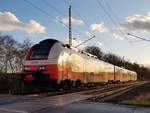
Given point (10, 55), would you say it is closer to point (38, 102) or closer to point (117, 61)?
point (38, 102)

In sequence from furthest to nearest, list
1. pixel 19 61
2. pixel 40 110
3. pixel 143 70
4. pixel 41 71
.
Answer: pixel 143 70 → pixel 19 61 → pixel 41 71 → pixel 40 110

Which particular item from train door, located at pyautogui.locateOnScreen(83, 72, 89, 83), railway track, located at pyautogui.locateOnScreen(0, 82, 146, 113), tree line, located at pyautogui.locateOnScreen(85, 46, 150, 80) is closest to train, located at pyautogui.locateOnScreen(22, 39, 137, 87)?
train door, located at pyautogui.locateOnScreen(83, 72, 89, 83)

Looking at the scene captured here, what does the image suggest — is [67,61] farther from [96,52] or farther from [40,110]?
[96,52]

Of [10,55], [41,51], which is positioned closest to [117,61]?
[10,55]

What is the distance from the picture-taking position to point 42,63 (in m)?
27.5

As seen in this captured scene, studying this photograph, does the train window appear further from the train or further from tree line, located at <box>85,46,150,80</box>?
tree line, located at <box>85,46,150,80</box>

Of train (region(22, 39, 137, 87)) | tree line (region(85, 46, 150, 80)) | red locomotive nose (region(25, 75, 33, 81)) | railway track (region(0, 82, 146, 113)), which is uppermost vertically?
tree line (region(85, 46, 150, 80))

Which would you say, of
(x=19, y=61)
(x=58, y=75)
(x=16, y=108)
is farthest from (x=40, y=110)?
(x=19, y=61)

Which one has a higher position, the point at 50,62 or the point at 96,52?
the point at 96,52

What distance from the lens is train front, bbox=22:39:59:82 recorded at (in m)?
27.1

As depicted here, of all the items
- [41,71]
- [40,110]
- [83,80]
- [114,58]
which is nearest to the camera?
[40,110]

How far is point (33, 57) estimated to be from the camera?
2817 centimetres

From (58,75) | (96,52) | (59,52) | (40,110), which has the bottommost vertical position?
(40,110)

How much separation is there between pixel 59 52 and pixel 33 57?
2.09 meters
